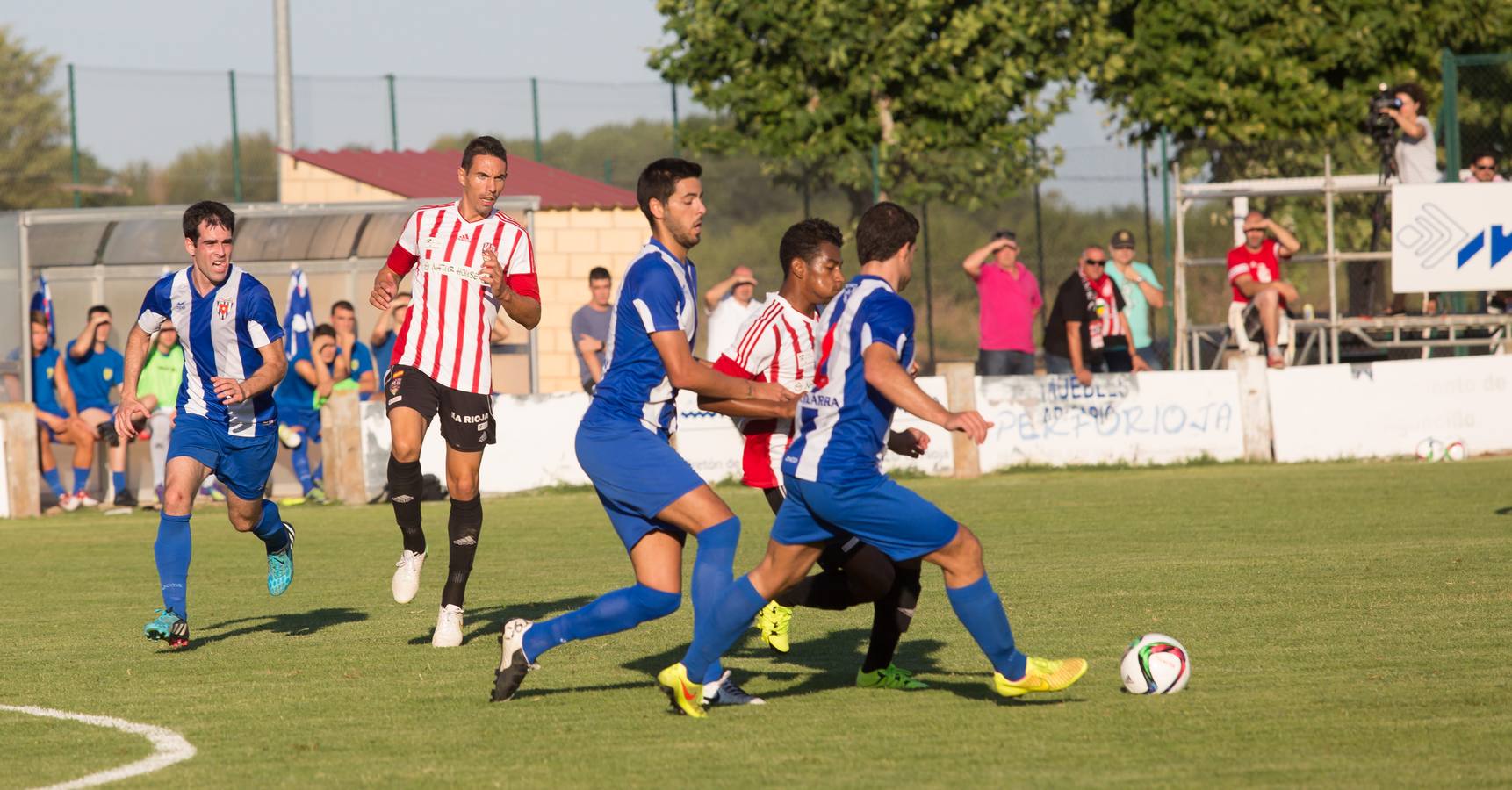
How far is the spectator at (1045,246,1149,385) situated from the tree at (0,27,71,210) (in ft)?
99.0

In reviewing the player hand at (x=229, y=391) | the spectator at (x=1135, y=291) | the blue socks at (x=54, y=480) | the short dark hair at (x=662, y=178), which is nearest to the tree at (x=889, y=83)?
the spectator at (x=1135, y=291)

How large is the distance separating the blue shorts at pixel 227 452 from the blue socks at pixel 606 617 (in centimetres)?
257

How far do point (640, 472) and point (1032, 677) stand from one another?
5.16ft

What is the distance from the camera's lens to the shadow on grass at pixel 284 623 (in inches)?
344

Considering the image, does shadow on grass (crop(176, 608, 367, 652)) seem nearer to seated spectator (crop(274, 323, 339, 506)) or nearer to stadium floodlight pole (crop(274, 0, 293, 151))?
seated spectator (crop(274, 323, 339, 506))

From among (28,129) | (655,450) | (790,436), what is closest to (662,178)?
(655,450)

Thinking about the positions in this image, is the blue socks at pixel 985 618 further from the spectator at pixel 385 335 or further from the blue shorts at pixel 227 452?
the spectator at pixel 385 335

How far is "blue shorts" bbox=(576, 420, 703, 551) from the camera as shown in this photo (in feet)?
20.7

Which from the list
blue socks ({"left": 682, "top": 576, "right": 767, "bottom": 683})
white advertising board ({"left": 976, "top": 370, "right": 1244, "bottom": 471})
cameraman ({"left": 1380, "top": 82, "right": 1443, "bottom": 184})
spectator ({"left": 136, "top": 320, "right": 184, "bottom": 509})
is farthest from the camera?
cameraman ({"left": 1380, "top": 82, "right": 1443, "bottom": 184})

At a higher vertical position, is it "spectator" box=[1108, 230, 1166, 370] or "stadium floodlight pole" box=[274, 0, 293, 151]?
"stadium floodlight pole" box=[274, 0, 293, 151]

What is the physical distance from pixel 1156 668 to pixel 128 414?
4802 mm

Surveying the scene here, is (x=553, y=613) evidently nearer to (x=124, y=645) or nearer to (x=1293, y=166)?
(x=124, y=645)

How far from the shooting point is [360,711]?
Answer: 21.4 ft

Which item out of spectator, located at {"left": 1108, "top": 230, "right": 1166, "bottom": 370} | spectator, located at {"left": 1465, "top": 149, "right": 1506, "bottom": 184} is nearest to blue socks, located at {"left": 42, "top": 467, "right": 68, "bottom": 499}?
spectator, located at {"left": 1108, "top": 230, "right": 1166, "bottom": 370}
